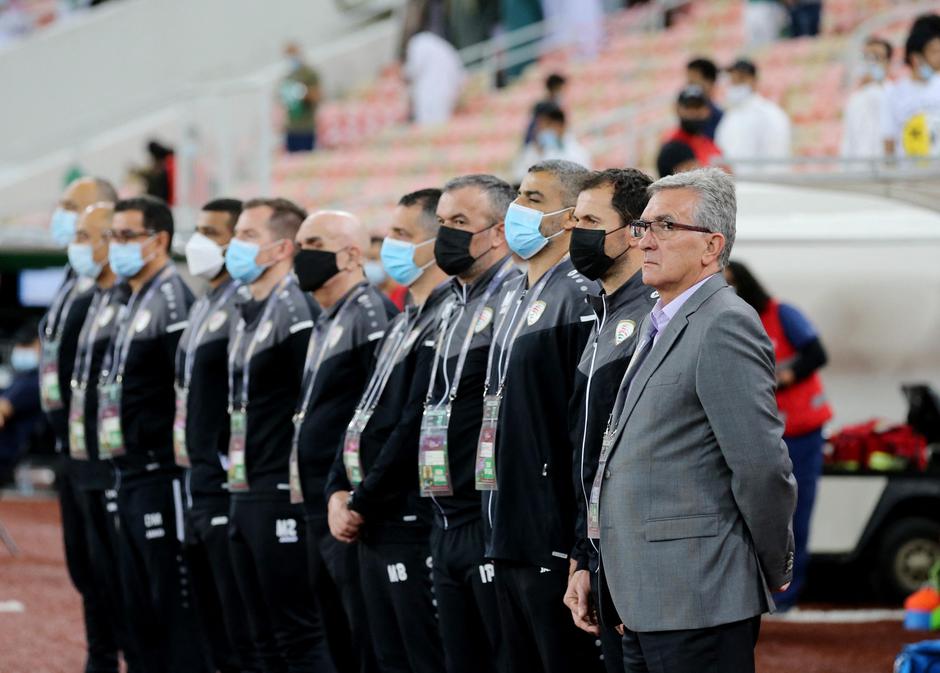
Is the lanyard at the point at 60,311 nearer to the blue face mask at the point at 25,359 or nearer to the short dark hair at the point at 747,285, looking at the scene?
the short dark hair at the point at 747,285

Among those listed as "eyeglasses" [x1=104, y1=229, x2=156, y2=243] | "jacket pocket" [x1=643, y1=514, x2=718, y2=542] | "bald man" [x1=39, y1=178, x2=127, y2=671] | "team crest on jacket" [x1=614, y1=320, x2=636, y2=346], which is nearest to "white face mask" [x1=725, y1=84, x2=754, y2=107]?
"bald man" [x1=39, y1=178, x2=127, y2=671]

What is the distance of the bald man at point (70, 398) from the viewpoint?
829 centimetres

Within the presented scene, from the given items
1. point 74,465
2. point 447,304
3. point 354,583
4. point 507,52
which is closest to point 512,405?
point 447,304

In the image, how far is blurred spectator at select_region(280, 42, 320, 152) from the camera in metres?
19.8

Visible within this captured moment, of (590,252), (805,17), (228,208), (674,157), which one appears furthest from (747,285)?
(805,17)

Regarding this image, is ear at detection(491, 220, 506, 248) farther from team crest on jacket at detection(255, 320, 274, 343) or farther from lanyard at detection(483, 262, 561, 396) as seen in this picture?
team crest on jacket at detection(255, 320, 274, 343)

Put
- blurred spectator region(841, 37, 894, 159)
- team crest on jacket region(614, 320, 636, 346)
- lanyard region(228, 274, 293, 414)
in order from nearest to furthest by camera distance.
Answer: team crest on jacket region(614, 320, 636, 346) < lanyard region(228, 274, 293, 414) < blurred spectator region(841, 37, 894, 159)

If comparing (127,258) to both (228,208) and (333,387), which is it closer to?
(228,208)

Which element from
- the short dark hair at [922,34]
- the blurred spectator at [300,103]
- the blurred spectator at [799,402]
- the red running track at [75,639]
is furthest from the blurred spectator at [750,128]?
the blurred spectator at [300,103]

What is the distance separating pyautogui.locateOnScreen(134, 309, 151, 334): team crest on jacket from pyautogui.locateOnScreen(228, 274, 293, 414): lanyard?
2.28 ft

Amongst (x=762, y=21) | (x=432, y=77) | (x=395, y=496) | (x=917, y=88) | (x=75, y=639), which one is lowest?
(x=75, y=639)

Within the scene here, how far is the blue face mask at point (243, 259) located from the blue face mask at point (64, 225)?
5.79ft

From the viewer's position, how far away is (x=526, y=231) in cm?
577

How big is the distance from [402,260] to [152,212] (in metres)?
2.13
